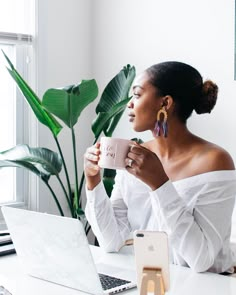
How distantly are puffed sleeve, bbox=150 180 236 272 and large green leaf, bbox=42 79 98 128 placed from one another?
85cm

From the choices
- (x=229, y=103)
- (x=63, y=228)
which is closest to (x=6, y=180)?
(x=229, y=103)

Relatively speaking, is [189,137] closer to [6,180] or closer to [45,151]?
[45,151]

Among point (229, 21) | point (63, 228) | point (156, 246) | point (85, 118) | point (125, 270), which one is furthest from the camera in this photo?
point (85, 118)

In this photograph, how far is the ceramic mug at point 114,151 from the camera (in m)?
1.22

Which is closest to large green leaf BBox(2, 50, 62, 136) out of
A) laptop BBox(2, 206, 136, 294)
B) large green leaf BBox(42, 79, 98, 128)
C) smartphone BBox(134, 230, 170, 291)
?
large green leaf BBox(42, 79, 98, 128)

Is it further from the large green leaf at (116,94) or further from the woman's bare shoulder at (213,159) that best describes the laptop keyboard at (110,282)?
the large green leaf at (116,94)

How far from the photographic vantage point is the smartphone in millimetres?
981

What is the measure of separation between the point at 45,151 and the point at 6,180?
1.61 ft

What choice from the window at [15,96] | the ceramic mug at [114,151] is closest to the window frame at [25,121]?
the window at [15,96]

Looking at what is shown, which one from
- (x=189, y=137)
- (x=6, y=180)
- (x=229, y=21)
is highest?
(x=229, y=21)

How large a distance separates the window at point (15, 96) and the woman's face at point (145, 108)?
1.30 m

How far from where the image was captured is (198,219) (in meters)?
1.36

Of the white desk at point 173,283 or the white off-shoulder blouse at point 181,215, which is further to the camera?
the white off-shoulder blouse at point 181,215

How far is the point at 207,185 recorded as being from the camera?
1.43m
